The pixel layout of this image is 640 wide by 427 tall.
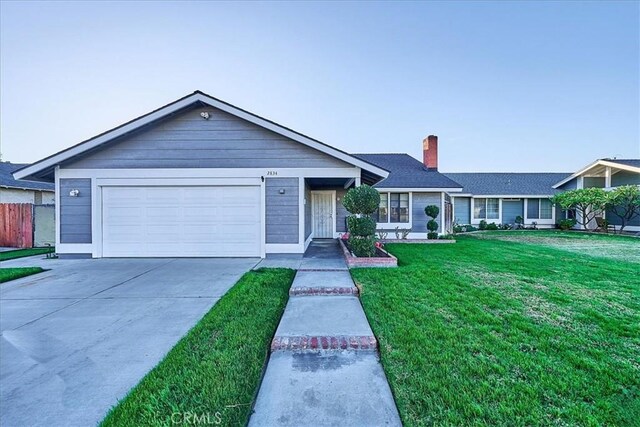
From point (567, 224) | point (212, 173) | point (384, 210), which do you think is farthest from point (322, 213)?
point (567, 224)

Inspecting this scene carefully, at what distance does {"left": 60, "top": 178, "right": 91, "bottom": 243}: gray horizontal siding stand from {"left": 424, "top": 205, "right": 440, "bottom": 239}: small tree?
12893 mm

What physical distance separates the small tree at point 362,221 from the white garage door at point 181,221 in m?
2.91

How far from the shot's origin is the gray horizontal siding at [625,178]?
1808 centimetres

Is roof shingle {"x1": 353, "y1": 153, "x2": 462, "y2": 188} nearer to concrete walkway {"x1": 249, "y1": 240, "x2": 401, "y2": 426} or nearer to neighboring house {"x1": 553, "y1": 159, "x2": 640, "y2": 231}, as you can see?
concrete walkway {"x1": 249, "y1": 240, "x2": 401, "y2": 426}

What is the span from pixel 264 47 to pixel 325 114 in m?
5.64

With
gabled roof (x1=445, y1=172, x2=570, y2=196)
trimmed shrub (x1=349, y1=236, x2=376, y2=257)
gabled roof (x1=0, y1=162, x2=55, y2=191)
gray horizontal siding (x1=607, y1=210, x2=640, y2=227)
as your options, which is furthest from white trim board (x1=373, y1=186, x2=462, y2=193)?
gabled roof (x1=0, y1=162, x2=55, y2=191)

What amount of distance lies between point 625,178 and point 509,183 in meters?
6.40

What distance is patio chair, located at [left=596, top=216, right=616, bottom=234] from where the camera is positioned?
1750 centimetres

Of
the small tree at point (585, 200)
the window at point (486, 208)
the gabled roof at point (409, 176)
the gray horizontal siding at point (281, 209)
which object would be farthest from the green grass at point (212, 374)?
the small tree at point (585, 200)

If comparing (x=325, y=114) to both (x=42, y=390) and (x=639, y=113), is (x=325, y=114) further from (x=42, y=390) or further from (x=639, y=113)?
(x=639, y=113)

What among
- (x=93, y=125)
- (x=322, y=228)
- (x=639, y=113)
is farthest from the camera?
(x=639, y=113)

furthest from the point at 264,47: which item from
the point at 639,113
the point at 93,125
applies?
the point at 639,113

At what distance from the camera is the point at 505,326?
3.49 meters

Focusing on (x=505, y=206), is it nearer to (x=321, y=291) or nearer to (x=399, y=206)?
(x=399, y=206)
